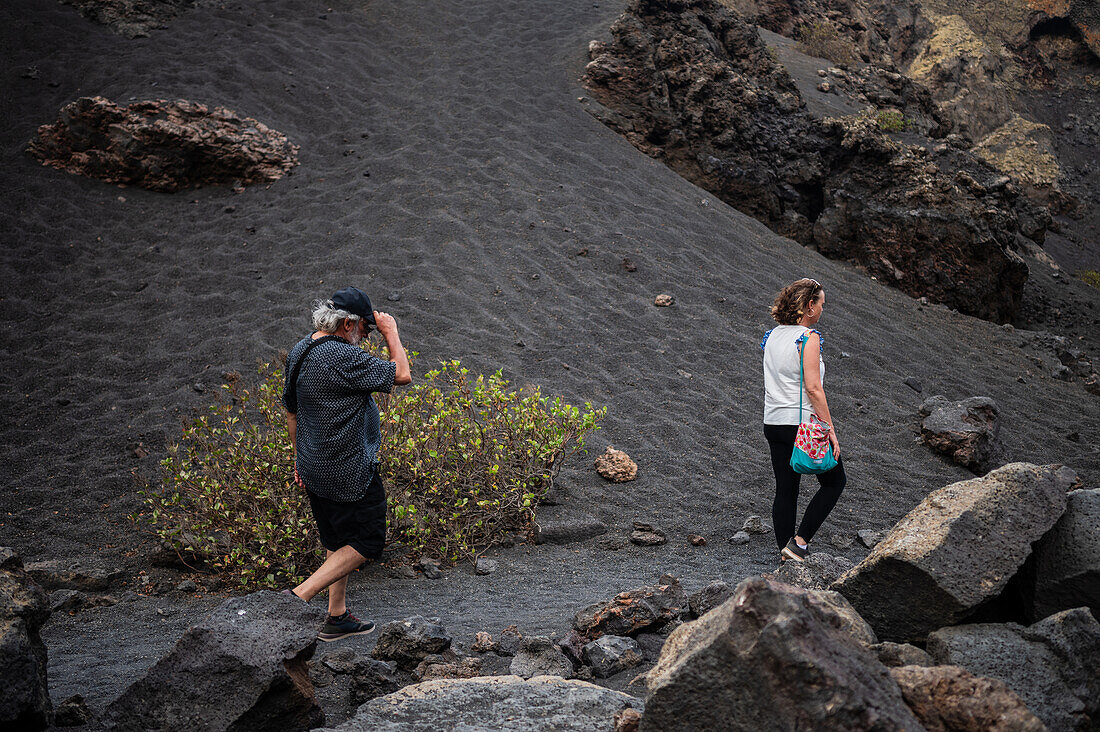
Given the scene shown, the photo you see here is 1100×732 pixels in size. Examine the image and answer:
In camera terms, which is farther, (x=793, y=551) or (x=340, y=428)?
(x=793, y=551)

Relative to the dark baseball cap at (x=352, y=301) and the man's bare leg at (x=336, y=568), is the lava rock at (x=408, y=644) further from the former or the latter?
the dark baseball cap at (x=352, y=301)

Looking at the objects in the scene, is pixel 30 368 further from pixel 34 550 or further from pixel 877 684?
pixel 877 684

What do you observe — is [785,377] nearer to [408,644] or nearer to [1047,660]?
[1047,660]

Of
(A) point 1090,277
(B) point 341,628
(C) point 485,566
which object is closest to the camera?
(B) point 341,628

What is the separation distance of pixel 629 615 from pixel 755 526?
7.31 feet

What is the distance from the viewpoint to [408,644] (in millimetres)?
3100

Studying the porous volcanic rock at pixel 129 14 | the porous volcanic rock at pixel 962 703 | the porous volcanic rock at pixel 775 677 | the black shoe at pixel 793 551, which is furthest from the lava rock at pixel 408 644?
the porous volcanic rock at pixel 129 14

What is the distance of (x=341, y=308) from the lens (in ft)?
10.7

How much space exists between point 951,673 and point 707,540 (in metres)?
3.36

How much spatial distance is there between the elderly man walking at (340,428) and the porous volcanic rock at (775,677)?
1.89m

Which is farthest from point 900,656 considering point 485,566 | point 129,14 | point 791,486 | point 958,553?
point 129,14

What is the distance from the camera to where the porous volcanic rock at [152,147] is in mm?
10133

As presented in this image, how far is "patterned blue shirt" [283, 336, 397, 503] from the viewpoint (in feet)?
10.4

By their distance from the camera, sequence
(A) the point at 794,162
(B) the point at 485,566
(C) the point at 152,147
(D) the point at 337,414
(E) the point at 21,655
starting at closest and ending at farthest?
(E) the point at 21,655 < (D) the point at 337,414 < (B) the point at 485,566 < (C) the point at 152,147 < (A) the point at 794,162
